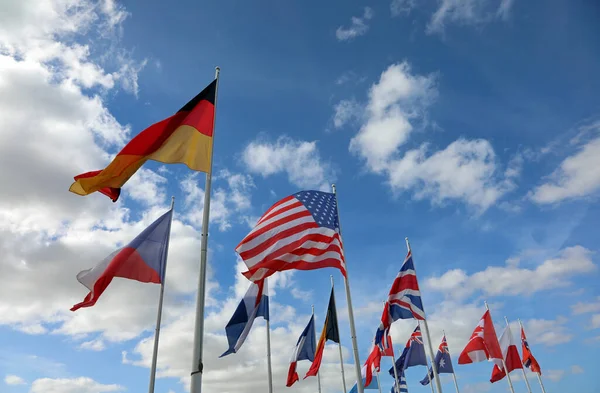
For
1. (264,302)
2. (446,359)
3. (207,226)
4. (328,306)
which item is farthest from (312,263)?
(446,359)

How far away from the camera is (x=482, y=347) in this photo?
28.6 m

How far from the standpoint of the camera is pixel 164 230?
59.0 ft

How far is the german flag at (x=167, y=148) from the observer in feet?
35.7

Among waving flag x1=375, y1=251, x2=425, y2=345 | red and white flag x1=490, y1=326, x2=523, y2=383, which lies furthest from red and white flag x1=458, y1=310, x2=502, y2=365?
waving flag x1=375, y1=251, x2=425, y2=345

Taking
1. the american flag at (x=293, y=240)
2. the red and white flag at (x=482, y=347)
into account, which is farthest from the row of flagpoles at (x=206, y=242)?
the red and white flag at (x=482, y=347)

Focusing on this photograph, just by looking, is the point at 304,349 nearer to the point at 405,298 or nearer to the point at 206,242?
the point at 405,298

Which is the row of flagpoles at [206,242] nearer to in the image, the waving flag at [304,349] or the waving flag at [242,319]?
the waving flag at [242,319]

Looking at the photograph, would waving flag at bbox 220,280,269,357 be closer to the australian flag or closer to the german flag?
the german flag

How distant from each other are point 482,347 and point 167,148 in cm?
2585

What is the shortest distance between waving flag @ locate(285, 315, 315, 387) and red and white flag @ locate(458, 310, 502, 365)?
9.85m

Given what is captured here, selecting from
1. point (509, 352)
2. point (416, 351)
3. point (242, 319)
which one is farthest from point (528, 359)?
point (242, 319)

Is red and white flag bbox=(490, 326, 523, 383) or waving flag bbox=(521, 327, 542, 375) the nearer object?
red and white flag bbox=(490, 326, 523, 383)

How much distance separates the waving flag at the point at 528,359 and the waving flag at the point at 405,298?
24.6 meters

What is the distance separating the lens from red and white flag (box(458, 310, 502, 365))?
28406mm
